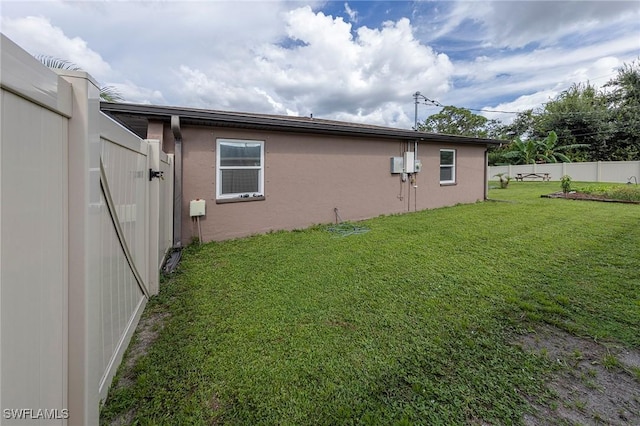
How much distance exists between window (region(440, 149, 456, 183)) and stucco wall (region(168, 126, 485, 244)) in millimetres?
333

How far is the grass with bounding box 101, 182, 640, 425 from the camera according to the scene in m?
1.76

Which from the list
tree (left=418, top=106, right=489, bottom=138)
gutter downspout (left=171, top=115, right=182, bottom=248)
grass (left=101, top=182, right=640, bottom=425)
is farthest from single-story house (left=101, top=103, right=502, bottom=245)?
tree (left=418, top=106, right=489, bottom=138)

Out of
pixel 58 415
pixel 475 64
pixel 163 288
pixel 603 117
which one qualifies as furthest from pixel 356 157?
pixel 603 117

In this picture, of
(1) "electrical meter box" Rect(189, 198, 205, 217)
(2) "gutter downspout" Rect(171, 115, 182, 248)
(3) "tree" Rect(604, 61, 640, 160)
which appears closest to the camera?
(2) "gutter downspout" Rect(171, 115, 182, 248)

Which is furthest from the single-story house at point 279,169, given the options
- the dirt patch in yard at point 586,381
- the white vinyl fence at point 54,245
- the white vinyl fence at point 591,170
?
the white vinyl fence at point 591,170

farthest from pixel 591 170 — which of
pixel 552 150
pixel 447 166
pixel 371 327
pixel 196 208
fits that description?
pixel 196 208

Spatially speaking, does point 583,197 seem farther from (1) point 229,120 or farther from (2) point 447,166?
(1) point 229,120

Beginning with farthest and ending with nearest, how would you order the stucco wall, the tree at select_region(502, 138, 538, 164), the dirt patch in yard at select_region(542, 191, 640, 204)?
the tree at select_region(502, 138, 538, 164), the dirt patch in yard at select_region(542, 191, 640, 204), the stucco wall

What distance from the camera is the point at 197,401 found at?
1780 mm

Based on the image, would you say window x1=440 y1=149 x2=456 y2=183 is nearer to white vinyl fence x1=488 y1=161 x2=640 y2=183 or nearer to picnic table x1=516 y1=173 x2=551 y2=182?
picnic table x1=516 y1=173 x2=551 y2=182

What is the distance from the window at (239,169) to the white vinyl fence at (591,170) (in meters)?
23.5

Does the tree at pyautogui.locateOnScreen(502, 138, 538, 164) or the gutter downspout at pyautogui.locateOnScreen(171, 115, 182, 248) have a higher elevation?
the tree at pyautogui.locateOnScreen(502, 138, 538, 164)

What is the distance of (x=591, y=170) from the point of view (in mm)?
20062

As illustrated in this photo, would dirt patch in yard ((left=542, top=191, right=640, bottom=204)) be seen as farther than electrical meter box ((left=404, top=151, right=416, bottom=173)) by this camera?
Yes
